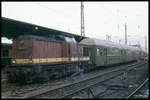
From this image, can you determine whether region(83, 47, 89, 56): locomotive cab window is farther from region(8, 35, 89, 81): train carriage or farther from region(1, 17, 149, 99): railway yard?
region(8, 35, 89, 81): train carriage

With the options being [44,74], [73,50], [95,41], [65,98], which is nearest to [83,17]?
[95,41]

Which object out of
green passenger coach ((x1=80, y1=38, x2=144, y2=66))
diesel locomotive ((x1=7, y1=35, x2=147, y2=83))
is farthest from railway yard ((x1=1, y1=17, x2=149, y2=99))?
green passenger coach ((x1=80, y1=38, x2=144, y2=66))

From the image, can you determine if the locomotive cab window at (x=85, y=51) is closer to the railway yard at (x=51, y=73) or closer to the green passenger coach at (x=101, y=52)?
the railway yard at (x=51, y=73)

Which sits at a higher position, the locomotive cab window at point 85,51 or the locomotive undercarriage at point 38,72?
the locomotive cab window at point 85,51

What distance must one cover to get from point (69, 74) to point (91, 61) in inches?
168

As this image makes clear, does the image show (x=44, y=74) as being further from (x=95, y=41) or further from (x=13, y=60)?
(x=95, y=41)

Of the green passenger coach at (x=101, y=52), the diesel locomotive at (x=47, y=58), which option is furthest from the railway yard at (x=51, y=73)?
the green passenger coach at (x=101, y=52)

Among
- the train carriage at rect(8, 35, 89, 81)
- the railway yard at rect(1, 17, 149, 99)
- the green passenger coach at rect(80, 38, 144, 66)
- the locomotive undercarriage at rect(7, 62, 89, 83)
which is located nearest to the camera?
the railway yard at rect(1, 17, 149, 99)

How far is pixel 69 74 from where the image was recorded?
57.6 ft

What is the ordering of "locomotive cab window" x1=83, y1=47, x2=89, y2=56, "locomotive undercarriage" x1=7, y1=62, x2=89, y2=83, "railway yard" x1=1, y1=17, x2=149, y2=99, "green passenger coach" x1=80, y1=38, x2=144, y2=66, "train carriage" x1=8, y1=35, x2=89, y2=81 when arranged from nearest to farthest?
"railway yard" x1=1, y1=17, x2=149, y2=99 < "locomotive undercarriage" x1=7, y1=62, x2=89, y2=83 < "train carriage" x1=8, y1=35, x2=89, y2=81 < "locomotive cab window" x1=83, y1=47, x2=89, y2=56 < "green passenger coach" x1=80, y1=38, x2=144, y2=66

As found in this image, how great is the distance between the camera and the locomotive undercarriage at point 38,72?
496 inches

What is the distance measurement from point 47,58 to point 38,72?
1698 millimetres

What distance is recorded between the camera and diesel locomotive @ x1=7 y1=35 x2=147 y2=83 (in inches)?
505

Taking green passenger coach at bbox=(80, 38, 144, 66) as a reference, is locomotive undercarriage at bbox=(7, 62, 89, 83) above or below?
below
